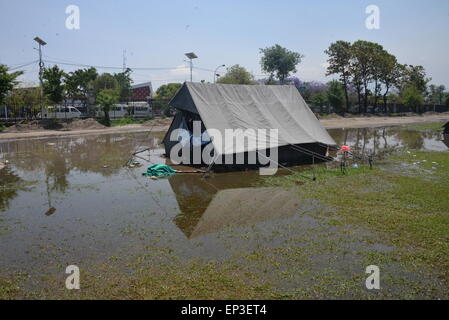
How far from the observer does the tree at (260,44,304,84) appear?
188 ft

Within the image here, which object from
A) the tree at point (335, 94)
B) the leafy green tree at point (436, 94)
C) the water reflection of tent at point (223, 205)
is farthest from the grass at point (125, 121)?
the leafy green tree at point (436, 94)

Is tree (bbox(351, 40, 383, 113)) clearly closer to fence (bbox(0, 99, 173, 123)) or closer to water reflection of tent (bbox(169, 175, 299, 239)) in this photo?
fence (bbox(0, 99, 173, 123))

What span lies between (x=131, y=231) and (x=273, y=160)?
25.2 ft

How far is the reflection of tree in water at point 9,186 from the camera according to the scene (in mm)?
10049

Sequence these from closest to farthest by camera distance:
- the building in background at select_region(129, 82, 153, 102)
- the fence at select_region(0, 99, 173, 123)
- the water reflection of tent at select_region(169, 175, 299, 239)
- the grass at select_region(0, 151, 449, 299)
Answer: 1. the grass at select_region(0, 151, 449, 299)
2. the water reflection of tent at select_region(169, 175, 299, 239)
3. the fence at select_region(0, 99, 173, 123)
4. the building in background at select_region(129, 82, 153, 102)

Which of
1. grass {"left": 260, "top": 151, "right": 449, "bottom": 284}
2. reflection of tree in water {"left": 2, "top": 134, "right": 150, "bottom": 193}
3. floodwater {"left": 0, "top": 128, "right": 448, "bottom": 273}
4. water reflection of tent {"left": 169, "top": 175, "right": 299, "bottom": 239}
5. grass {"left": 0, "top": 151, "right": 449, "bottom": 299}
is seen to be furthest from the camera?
reflection of tree in water {"left": 2, "top": 134, "right": 150, "bottom": 193}

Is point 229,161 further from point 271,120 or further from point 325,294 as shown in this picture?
point 325,294

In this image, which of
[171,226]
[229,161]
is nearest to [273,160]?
[229,161]

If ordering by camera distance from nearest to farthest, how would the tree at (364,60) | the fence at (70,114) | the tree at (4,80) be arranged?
the tree at (4,80)
the fence at (70,114)
the tree at (364,60)

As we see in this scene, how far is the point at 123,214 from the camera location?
8.59 meters

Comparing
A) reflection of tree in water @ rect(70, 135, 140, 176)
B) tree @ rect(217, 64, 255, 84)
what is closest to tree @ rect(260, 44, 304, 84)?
tree @ rect(217, 64, 255, 84)

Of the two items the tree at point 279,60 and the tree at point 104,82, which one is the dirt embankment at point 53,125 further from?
the tree at point 279,60

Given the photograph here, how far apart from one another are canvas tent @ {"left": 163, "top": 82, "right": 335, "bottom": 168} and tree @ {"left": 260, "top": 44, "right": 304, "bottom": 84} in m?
42.8

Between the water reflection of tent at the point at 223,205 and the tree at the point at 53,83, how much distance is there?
88.1 feet
